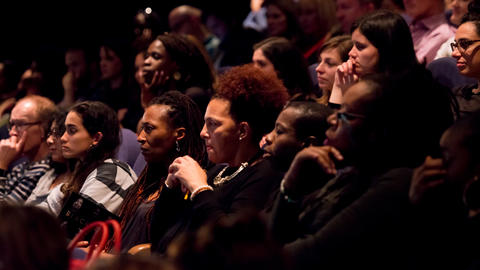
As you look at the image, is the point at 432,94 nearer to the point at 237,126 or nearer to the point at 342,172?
the point at 342,172

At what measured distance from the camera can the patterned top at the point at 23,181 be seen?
436 cm

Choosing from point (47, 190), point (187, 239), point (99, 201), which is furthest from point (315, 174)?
point (47, 190)

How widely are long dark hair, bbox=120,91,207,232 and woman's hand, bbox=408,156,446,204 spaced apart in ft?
4.88

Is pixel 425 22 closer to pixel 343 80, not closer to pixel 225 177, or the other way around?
pixel 343 80

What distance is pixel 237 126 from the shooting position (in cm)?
316

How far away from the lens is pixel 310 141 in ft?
9.53

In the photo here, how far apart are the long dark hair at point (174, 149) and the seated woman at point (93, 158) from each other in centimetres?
12

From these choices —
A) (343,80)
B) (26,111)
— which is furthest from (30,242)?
(26,111)

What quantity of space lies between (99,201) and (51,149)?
713mm

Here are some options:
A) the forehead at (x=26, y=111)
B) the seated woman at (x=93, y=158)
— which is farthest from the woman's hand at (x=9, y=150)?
the seated woman at (x=93, y=158)

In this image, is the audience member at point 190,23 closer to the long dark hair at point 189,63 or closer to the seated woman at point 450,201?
the long dark hair at point 189,63

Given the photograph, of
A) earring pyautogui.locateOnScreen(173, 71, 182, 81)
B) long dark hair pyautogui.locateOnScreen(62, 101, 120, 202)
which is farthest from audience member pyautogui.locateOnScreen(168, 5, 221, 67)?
long dark hair pyautogui.locateOnScreen(62, 101, 120, 202)

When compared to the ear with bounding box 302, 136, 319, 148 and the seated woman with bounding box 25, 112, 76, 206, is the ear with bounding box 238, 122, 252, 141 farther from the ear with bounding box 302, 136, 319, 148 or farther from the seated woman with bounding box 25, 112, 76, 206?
the seated woman with bounding box 25, 112, 76, 206

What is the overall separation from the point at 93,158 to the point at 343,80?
4.47 feet
